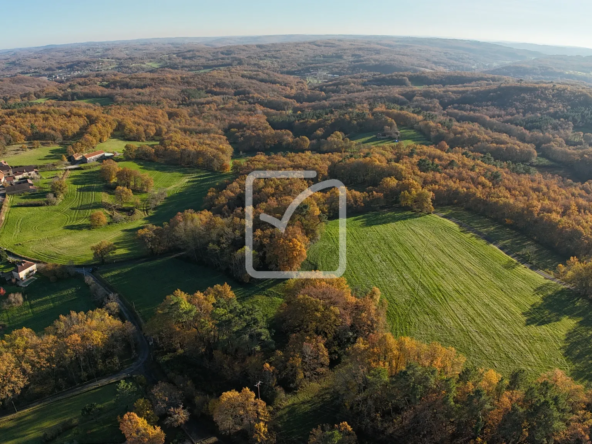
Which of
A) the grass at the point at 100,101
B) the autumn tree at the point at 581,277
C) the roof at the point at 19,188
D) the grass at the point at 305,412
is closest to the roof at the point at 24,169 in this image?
the roof at the point at 19,188

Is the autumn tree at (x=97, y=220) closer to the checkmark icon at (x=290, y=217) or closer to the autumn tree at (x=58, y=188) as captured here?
the autumn tree at (x=58, y=188)

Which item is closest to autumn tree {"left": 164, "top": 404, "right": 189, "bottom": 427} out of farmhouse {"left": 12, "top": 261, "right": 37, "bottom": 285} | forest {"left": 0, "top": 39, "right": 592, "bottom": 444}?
forest {"left": 0, "top": 39, "right": 592, "bottom": 444}

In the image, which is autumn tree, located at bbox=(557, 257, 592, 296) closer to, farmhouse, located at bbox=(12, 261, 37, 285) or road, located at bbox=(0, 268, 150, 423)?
road, located at bbox=(0, 268, 150, 423)

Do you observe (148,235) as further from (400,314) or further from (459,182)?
(459,182)

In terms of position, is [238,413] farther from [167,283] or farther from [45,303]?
[45,303]

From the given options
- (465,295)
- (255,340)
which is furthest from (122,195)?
(465,295)
